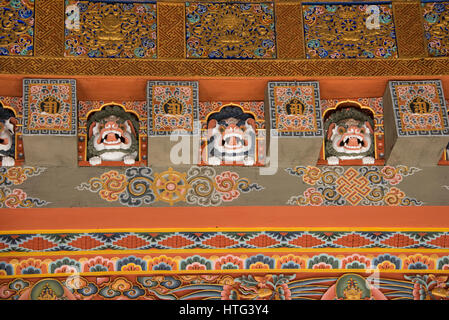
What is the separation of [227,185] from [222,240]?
472 mm

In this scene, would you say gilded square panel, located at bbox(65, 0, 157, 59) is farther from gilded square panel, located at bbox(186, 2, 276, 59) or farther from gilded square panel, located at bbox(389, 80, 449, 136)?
gilded square panel, located at bbox(389, 80, 449, 136)

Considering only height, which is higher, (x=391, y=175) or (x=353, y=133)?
(x=353, y=133)

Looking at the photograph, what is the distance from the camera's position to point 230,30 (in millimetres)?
6668

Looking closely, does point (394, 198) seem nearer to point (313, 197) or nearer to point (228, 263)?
point (313, 197)

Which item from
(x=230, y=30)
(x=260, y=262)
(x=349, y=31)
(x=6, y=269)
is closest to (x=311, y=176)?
(x=260, y=262)

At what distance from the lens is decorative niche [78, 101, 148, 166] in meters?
6.59

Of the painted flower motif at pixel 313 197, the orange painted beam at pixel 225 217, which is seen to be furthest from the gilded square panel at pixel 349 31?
the orange painted beam at pixel 225 217

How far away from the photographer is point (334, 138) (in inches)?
263

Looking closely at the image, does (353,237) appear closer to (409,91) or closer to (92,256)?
(409,91)

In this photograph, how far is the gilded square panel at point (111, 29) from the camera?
6.54 m

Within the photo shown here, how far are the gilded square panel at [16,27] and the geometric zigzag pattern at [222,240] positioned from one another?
1558mm

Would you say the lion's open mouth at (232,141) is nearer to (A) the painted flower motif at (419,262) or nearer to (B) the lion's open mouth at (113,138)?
(B) the lion's open mouth at (113,138)

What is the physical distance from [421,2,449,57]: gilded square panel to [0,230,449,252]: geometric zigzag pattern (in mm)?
1573

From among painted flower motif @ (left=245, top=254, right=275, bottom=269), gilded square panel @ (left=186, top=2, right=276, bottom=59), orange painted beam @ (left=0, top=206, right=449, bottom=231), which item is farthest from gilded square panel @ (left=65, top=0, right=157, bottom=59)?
painted flower motif @ (left=245, top=254, right=275, bottom=269)
